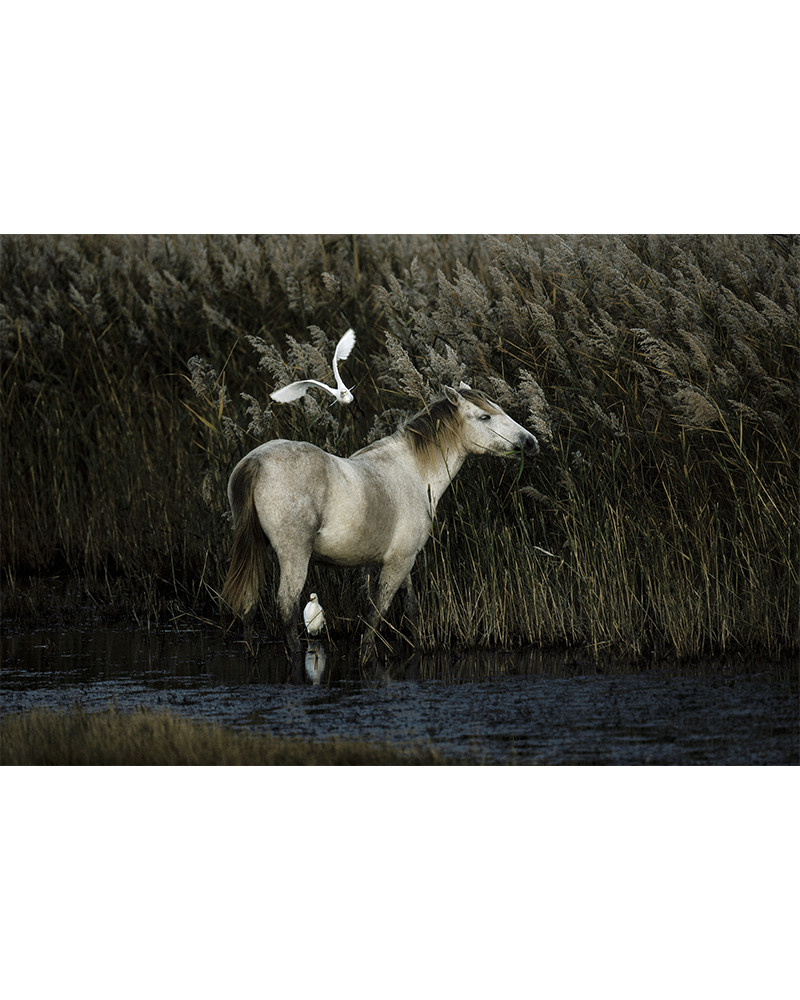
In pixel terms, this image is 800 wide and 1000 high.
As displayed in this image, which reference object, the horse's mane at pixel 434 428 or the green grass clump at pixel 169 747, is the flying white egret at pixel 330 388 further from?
the green grass clump at pixel 169 747

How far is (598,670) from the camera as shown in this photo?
6.68 metres

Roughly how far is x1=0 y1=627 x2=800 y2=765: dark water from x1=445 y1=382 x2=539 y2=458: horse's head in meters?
1.16

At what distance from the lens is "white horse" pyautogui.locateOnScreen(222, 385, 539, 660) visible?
6.48 m

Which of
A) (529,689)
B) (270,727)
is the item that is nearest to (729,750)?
(529,689)

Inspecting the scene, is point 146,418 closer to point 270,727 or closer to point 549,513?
point 549,513

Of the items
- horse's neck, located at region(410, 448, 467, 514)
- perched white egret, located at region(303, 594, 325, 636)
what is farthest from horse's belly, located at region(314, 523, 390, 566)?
horse's neck, located at region(410, 448, 467, 514)

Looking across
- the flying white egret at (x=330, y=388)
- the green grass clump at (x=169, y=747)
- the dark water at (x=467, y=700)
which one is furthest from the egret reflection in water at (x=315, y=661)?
the flying white egret at (x=330, y=388)

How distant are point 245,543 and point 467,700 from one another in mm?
1365

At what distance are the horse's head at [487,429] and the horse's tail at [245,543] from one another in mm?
1377

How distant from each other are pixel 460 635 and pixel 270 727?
1.61 m

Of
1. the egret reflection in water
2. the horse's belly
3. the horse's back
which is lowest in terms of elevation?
the egret reflection in water

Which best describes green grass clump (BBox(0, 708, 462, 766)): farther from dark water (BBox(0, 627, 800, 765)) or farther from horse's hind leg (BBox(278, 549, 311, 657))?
horse's hind leg (BBox(278, 549, 311, 657))

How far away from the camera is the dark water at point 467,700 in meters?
5.73

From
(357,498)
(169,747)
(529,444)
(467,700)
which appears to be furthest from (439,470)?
(169,747)
